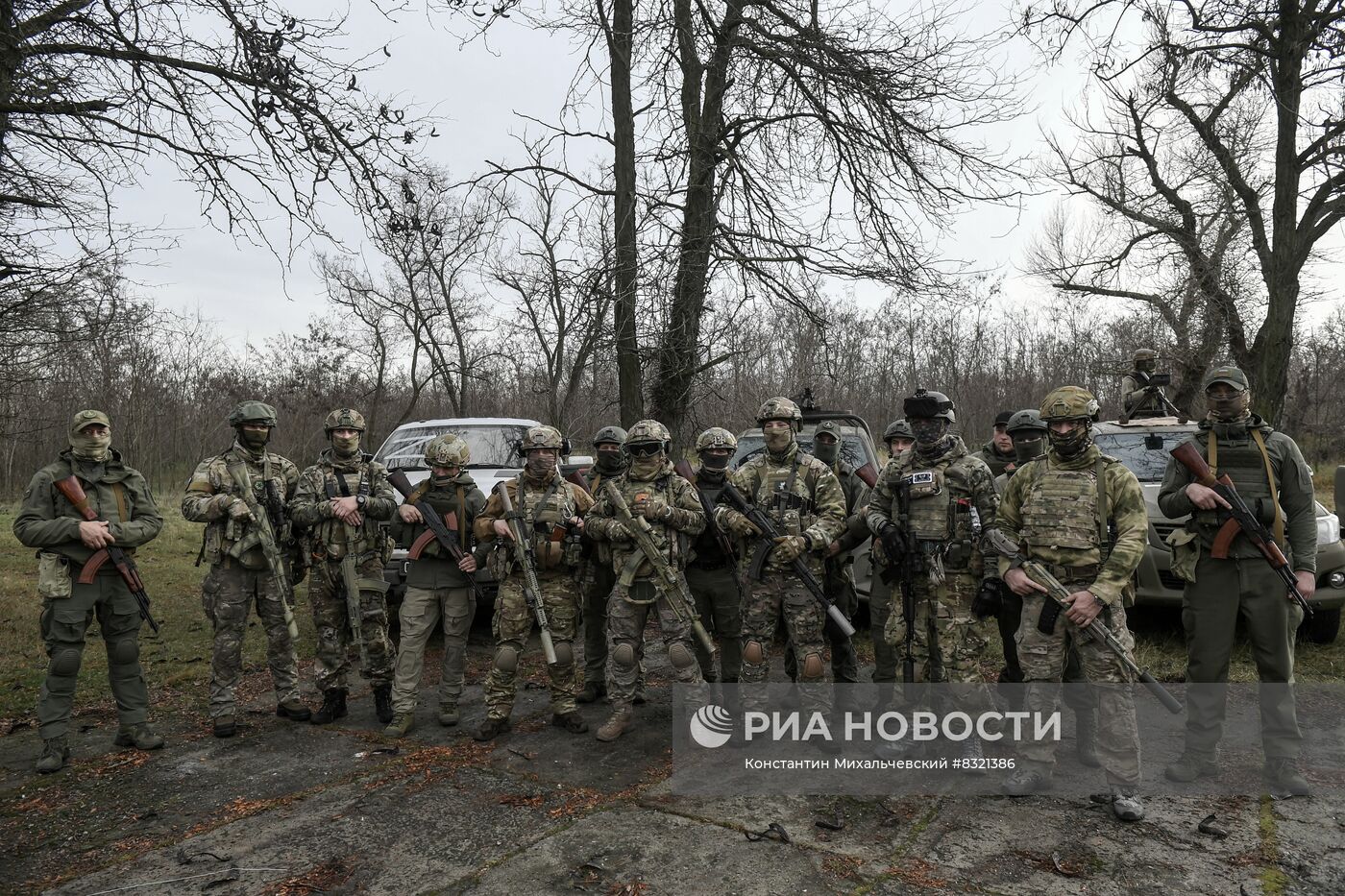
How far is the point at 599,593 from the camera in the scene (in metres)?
5.81

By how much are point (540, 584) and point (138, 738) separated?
2.59 m

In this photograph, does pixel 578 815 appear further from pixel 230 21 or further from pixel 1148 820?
pixel 230 21

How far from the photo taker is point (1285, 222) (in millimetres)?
12383

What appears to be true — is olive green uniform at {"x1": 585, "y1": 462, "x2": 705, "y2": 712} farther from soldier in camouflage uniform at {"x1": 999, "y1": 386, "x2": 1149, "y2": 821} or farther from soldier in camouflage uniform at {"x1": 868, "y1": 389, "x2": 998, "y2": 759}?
soldier in camouflage uniform at {"x1": 999, "y1": 386, "x2": 1149, "y2": 821}

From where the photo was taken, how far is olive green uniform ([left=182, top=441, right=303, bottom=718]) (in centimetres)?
507

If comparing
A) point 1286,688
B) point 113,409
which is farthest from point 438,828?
point 113,409

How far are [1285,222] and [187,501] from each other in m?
15.3

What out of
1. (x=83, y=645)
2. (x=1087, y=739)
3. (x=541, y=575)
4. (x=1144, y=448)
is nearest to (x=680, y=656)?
(x=541, y=575)

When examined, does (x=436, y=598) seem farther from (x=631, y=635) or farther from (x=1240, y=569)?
(x=1240, y=569)

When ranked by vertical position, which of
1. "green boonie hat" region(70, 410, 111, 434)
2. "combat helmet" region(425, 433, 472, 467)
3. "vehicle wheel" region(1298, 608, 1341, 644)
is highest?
"green boonie hat" region(70, 410, 111, 434)

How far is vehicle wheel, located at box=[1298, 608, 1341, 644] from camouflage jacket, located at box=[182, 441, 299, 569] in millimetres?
7925

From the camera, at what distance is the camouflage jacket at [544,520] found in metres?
5.08

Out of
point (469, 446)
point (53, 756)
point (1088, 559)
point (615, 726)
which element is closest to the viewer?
point (1088, 559)

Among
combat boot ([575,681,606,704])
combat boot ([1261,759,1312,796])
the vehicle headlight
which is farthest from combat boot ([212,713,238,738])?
the vehicle headlight
